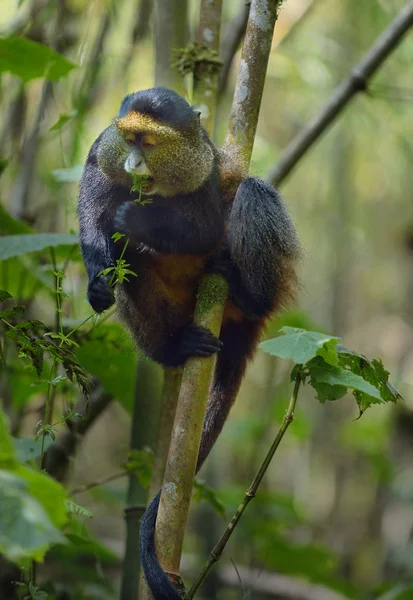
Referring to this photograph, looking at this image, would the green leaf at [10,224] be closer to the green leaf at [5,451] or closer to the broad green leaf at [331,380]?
the broad green leaf at [331,380]

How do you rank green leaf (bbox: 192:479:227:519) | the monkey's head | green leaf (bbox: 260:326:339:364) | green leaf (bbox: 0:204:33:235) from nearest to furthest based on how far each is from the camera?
green leaf (bbox: 260:326:339:364) → the monkey's head → green leaf (bbox: 192:479:227:519) → green leaf (bbox: 0:204:33:235)

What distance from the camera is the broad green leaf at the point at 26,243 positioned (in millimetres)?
3471

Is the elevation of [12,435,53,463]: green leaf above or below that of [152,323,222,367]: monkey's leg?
below

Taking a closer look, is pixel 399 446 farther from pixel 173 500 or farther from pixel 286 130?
pixel 173 500

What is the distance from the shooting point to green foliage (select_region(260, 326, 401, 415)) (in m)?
2.52

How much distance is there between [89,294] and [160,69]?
1.62 m

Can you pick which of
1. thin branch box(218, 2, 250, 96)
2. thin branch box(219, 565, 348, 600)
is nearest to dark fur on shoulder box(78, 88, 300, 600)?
thin branch box(218, 2, 250, 96)

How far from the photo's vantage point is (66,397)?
179 inches

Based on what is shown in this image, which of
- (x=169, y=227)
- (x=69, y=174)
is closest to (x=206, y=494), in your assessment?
(x=169, y=227)

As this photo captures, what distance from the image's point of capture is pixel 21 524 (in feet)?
4.78

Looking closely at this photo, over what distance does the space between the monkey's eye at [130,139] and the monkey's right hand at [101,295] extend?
2.32ft

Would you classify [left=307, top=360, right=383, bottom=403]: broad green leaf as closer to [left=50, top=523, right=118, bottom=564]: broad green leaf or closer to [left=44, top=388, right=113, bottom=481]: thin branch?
[left=50, top=523, right=118, bottom=564]: broad green leaf

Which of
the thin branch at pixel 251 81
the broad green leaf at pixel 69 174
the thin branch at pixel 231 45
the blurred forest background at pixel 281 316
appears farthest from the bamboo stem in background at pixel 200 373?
the thin branch at pixel 231 45

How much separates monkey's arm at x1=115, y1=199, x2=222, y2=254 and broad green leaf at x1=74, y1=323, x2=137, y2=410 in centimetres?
74
